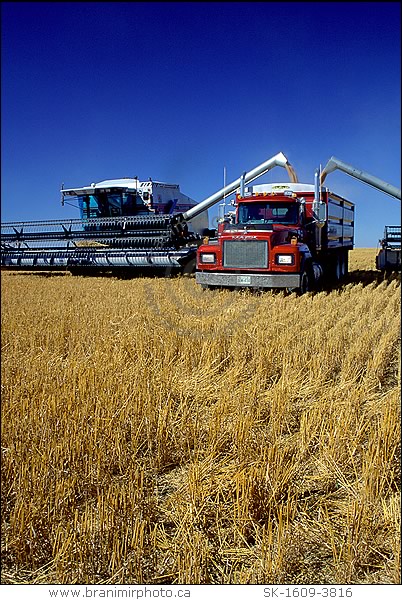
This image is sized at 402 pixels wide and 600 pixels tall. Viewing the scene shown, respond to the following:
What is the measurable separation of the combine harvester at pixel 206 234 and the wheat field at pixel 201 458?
3.87 ft

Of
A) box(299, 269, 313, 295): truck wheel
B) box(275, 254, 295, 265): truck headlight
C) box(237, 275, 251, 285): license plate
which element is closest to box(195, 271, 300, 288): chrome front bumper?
box(237, 275, 251, 285): license plate

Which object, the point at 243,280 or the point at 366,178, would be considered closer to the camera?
the point at 366,178

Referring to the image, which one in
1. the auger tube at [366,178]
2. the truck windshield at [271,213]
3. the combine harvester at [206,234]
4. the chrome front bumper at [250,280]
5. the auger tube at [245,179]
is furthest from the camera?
the truck windshield at [271,213]

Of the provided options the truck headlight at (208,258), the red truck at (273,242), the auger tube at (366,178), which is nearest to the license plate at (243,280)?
the red truck at (273,242)

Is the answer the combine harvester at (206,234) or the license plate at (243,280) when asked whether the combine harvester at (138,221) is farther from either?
the license plate at (243,280)

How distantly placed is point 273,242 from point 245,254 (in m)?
0.45

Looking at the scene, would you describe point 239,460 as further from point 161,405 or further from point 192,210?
point 192,210

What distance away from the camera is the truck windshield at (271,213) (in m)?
8.02

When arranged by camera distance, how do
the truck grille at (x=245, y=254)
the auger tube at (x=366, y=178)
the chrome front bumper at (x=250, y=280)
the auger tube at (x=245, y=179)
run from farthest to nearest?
the truck grille at (x=245, y=254)
the chrome front bumper at (x=250, y=280)
the auger tube at (x=245, y=179)
the auger tube at (x=366, y=178)

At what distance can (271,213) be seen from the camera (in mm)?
8203

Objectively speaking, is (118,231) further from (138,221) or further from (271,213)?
(271,213)

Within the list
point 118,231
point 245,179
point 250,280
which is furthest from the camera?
point 250,280

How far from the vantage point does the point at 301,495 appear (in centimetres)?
221

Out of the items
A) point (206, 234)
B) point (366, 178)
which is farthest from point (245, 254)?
point (366, 178)
